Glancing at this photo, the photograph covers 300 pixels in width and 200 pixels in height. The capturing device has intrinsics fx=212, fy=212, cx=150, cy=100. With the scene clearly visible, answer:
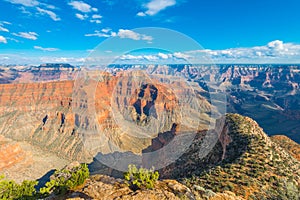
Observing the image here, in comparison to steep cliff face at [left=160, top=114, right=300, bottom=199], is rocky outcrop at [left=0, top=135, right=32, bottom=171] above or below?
below

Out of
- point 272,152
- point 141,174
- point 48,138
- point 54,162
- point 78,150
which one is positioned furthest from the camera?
point 48,138

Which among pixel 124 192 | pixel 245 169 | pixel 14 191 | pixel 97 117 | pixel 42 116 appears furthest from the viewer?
pixel 42 116

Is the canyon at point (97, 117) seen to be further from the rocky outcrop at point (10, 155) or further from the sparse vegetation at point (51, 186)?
the sparse vegetation at point (51, 186)

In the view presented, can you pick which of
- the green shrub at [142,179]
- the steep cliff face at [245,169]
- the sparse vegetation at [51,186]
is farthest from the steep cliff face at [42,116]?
the green shrub at [142,179]

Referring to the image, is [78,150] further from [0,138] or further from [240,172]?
[240,172]

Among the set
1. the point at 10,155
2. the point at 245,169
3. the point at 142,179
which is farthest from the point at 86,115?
the point at 142,179

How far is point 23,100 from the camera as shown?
174 metres

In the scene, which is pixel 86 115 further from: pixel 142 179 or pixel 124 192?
pixel 124 192

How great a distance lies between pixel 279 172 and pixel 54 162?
10011 centimetres

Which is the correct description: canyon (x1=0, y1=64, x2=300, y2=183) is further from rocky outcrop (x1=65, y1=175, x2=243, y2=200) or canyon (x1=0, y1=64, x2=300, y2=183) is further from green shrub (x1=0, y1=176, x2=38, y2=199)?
rocky outcrop (x1=65, y1=175, x2=243, y2=200)

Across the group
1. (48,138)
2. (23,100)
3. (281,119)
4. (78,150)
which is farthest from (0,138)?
(281,119)

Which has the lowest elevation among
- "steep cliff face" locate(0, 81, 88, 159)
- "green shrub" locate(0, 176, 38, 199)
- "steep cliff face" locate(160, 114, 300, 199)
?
"steep cliff face" locate(0, 81, 88, 159)

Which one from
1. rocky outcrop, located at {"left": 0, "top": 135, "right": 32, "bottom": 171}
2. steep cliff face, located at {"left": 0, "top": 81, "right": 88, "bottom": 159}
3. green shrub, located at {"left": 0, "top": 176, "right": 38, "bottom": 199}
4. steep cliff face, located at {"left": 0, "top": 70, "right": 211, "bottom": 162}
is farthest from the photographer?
steep cliff face, located at {"left": 0, "top": 81, "right": 88, "bottom": 159}

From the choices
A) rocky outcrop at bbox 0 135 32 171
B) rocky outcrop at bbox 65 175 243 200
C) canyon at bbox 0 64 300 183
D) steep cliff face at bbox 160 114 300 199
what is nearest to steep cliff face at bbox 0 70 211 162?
canyon at bbox 0 64 300 183
